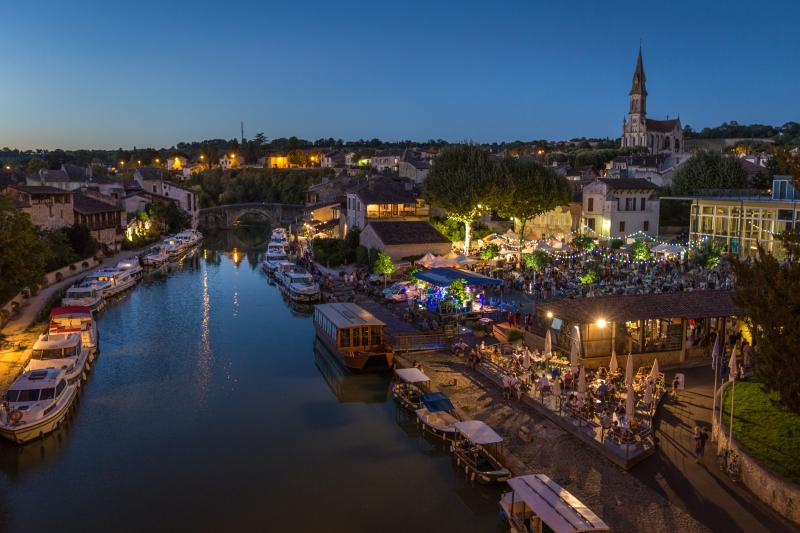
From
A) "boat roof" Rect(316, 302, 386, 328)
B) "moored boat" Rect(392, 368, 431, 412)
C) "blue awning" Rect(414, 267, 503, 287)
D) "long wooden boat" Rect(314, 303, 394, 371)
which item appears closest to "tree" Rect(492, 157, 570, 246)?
"blue awning" Rect(414, 267, 503, 287)

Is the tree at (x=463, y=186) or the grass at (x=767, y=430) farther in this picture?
the tree at (x=463, y=186)

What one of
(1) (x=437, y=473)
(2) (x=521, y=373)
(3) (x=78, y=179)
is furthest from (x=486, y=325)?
(3) (x=78, y=179)

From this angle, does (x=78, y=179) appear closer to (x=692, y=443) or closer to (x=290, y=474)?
(x=290, y=474)

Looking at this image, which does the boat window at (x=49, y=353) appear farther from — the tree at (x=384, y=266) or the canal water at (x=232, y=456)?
the tree at (x=384, y=266)

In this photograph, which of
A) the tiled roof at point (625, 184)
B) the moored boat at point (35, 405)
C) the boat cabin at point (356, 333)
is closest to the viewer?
the moored boat at point (35, 405)

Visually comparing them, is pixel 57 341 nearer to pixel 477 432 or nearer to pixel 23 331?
pixel 23 331

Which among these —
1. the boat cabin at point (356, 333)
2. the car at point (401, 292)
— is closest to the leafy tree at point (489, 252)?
the car at point (401, 292)

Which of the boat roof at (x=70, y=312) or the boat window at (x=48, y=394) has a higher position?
the boat roof at (x=70, y=312)

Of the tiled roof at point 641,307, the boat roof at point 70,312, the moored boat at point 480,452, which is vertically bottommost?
the moored boat at point 480,452
